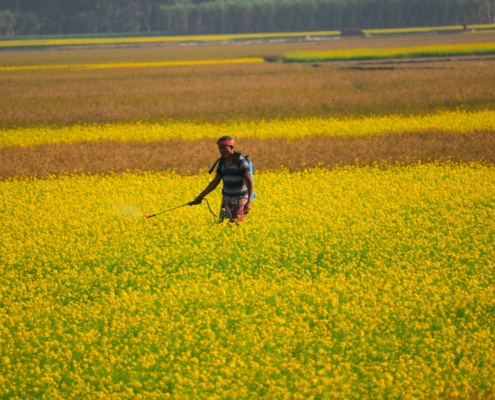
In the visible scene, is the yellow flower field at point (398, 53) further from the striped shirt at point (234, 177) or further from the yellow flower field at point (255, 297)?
the striped shirt at point (234, 177)

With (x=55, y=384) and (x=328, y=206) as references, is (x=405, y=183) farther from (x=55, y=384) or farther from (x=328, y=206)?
(x=55, y=384)

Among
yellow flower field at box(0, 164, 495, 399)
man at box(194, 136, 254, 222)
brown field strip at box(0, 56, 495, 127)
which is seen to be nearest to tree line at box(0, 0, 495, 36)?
brown field strip at box(0, 56, 495, 127)

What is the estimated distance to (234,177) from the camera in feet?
37.6

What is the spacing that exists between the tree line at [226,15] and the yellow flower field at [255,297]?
122111 mm

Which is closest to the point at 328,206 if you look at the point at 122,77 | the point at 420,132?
the point at 420,132

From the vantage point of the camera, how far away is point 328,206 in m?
14.0

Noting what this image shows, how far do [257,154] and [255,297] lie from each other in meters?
11.1

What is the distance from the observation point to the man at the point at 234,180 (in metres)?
11.1

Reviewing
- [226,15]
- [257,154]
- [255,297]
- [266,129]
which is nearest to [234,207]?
[255,297]

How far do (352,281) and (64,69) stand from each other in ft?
160

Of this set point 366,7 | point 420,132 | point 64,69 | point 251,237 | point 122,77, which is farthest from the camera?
point 366,7

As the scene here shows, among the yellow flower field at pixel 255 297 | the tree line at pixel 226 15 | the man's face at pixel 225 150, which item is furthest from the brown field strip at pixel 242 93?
the tree line at pixel 226 15

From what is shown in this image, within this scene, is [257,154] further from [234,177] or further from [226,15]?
[226,15]

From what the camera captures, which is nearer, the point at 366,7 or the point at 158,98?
the point at 158,98
